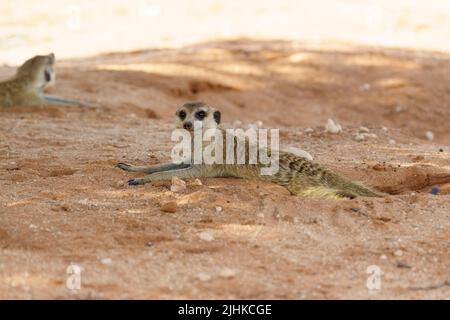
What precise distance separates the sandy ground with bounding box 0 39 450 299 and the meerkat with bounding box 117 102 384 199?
0.34 feet

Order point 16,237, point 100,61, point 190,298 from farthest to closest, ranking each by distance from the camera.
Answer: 1. point 100,61
2. point 16,237
3. point 190,298

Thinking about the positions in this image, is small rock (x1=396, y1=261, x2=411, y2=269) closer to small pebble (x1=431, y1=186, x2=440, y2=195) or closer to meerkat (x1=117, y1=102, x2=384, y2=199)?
meerkat (x1=117, y1=102, x2=384, y2=199)

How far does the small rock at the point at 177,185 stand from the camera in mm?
4729

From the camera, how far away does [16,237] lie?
12.6 feet

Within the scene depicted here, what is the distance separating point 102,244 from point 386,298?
1507 mm

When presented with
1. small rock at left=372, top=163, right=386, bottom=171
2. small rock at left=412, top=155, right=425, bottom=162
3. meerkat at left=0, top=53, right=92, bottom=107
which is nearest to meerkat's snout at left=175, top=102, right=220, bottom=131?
small rock at left=372, top=163, right=386, bottom=171

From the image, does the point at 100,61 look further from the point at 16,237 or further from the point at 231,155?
the point at 16,237

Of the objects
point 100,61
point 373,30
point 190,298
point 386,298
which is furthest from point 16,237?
point 373,30

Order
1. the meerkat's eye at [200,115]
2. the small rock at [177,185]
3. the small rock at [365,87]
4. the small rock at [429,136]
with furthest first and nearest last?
the small rock at [365,87], the small rock at [429,136], the meerkat's eye at [200,115], the small rock at [177,185]

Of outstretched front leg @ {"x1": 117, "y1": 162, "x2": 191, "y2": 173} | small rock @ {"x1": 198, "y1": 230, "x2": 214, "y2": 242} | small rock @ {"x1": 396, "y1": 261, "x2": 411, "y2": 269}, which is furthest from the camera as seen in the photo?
outstretched front leg @ {"x1": 117, "y1": 162, "x2": 191, "y2": 173}

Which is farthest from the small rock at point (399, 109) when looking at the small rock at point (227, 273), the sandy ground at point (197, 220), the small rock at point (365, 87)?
the small rock at point (227, 273)

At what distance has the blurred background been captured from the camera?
12.1 meters

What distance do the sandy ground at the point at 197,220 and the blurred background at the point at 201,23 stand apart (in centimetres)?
384

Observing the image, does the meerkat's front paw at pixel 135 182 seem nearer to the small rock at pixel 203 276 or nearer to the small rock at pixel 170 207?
the small rock at pixel 170 207
